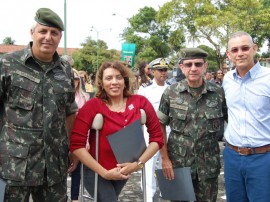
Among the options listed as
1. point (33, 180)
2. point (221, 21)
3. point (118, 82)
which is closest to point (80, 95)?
point (118, 82)

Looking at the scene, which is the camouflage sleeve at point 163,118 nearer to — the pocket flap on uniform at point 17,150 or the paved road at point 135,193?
the pocket flap on uniform at point 17,150

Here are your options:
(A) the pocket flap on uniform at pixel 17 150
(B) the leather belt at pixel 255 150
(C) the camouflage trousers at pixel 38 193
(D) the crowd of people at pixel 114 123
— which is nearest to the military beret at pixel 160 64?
(D) the crowd of people at pixel 114 123

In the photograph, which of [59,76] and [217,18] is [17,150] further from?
[217,18]

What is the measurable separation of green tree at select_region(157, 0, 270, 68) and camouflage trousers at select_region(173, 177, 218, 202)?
24283 mm

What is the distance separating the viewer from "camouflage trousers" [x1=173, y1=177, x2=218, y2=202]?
3.23m

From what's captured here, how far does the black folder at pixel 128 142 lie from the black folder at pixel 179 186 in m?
0.48

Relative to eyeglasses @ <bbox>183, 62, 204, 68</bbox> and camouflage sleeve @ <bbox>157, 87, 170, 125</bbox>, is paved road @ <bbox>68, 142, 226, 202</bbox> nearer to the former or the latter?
camouflage sleeve @ <bbox>157, 87, 170, 125</bbox>

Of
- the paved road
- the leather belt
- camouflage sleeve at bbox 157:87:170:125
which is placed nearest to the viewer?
the leather belt

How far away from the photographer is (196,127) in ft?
10.5

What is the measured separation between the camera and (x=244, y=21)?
90.8ft

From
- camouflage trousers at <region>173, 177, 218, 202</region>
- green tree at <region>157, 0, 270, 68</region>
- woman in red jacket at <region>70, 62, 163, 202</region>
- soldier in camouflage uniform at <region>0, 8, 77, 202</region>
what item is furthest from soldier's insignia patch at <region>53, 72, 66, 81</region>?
green tree at <region>157, 0, 270, 68</region>

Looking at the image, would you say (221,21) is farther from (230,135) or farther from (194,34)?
(230,135)

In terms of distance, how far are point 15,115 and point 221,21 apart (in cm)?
2619

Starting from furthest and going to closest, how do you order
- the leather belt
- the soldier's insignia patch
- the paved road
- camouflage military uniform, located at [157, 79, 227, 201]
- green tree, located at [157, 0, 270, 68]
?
1. green tree, located at [157, 0, 270, 68]
2. the paved road
3. camouflage military uniform, located at [157, 79, 227, 201]
4. the leather belt
5. the soldier's insignia patch
